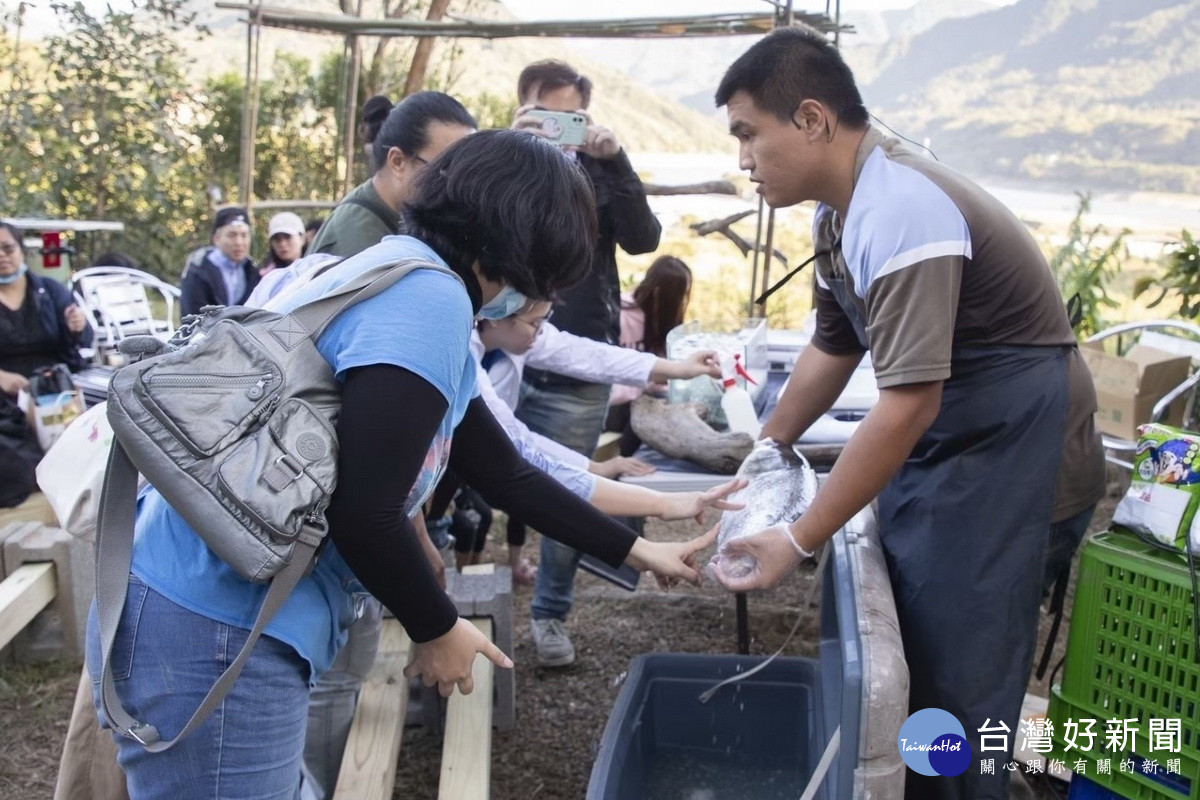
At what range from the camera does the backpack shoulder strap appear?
47.8 inches

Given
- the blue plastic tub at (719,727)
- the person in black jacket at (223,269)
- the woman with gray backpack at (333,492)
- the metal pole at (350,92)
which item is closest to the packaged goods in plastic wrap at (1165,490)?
the blue plastic tub at (719,727)

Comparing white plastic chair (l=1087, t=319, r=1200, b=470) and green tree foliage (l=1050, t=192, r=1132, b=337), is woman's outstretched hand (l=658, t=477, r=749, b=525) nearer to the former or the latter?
white plastic chair (l=1087, t=319, r=1200, b=470)

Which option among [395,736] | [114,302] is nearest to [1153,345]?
[395,736]

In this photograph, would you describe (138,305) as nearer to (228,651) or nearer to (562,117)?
(562,117)

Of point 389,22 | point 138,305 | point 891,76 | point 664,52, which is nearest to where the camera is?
point 389,22

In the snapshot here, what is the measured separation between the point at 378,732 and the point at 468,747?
0.22m

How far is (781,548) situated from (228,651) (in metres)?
0.92

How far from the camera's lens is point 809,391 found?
7.56 feet

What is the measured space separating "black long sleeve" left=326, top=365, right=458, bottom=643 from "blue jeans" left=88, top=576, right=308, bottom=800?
20 cm

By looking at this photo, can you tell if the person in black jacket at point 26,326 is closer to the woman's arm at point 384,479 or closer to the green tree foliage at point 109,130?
the woman's arm at point 384,479

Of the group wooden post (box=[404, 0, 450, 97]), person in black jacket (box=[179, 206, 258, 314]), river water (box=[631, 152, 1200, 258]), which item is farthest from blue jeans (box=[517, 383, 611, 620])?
river water (box=[631, 152, 1200, 258])

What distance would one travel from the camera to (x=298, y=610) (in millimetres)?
1316

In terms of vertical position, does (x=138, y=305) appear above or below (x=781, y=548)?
below

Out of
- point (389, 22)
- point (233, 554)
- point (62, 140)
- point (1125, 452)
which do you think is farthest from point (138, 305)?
point (233, 554)
